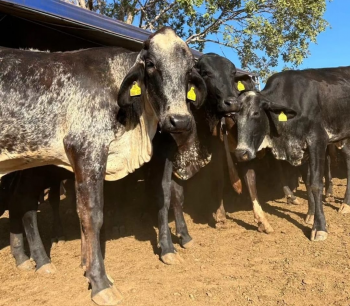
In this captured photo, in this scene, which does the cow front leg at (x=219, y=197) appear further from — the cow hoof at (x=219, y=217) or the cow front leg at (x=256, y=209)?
the cow front leg at (x=256, y=209)

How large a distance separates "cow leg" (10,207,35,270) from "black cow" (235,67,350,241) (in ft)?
9.30

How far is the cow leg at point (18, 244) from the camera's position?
4.50 m

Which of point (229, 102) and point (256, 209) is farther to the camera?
point (256, 209)

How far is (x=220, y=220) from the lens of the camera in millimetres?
5812

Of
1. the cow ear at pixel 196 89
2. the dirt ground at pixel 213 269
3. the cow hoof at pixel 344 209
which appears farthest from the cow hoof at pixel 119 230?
the cow hoof at pixel 344 209

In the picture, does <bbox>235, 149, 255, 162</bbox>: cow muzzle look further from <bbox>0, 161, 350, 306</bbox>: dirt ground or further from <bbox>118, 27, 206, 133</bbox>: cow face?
<bbox>118, 27, 206, 133</bbox>: cow face

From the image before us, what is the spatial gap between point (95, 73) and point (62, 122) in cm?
58

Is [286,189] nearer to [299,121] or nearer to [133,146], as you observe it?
[299,121]

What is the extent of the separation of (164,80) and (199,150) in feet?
6.74

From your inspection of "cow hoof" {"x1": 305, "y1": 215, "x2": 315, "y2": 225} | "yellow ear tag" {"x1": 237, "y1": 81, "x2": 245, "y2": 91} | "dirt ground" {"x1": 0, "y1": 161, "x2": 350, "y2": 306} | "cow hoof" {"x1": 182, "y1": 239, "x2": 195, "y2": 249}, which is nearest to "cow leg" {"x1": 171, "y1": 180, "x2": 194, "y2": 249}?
"cow hoof" {"x1": 182, "y1": 239, "x2": 195, "y2": 249}

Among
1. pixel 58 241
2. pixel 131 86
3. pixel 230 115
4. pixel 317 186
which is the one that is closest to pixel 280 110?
pixel 230 115

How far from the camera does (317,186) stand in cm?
526

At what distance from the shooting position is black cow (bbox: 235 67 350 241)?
5344 millimetres

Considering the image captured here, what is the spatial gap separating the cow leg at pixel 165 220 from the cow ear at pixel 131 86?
1124 millimetres
